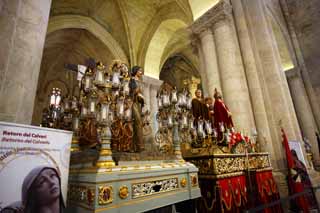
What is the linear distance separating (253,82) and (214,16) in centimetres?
246

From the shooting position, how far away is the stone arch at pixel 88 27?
778cm

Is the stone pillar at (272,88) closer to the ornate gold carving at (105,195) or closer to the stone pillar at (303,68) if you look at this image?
the ornate gold carving at (105,195)

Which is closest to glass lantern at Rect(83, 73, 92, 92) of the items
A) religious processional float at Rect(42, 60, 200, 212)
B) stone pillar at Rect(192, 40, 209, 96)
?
religious processional float at Rect(42, 60, 200, 212)

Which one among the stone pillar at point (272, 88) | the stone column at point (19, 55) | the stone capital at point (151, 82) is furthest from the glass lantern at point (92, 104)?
the stone capital at point (151, 82)

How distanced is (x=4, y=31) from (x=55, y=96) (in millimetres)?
2816

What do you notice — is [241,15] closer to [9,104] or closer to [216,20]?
[216,20]

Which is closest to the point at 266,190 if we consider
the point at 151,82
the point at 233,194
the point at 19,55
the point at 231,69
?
the point at 233,194

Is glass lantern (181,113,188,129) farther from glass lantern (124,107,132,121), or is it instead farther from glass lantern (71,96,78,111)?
glass lantern (71,96,78,111)

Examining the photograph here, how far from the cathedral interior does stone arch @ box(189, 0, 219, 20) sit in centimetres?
3

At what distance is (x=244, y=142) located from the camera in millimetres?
3461

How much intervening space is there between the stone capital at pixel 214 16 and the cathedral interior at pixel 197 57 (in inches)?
1.2

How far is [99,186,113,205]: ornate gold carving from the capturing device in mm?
1322

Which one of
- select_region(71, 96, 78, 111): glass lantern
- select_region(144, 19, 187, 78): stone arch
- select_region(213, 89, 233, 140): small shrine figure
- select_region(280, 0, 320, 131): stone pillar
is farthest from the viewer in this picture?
select_region(144, 19, 187, 78): stone arch

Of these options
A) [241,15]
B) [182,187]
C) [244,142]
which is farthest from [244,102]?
[182,187]
